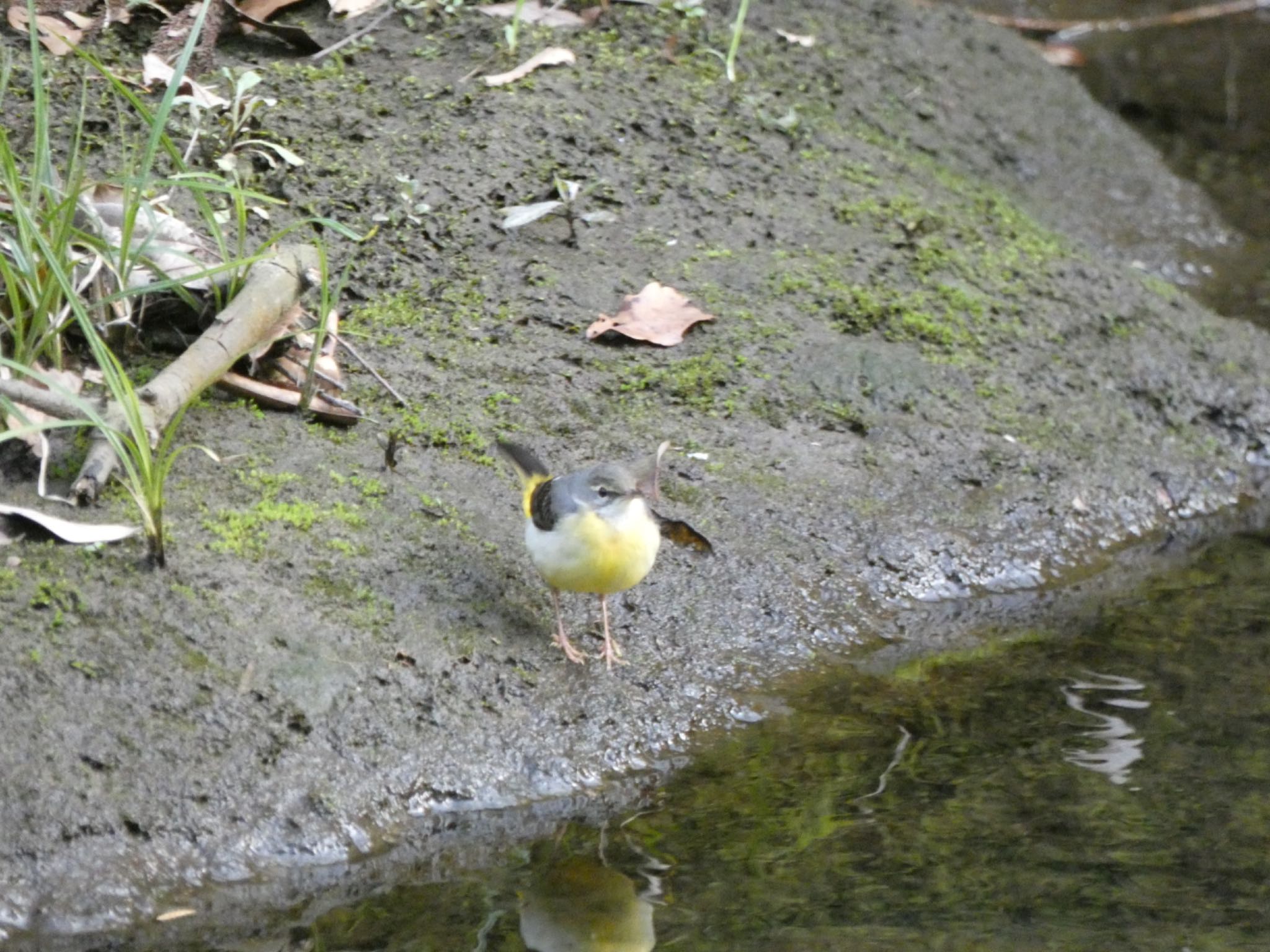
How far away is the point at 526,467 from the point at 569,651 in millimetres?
594

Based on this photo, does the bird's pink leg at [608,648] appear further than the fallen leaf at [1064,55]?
No

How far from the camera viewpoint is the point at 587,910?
353cm

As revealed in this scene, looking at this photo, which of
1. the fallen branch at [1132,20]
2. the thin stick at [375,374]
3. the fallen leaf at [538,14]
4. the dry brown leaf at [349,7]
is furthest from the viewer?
the fallen branch at [1132,20]

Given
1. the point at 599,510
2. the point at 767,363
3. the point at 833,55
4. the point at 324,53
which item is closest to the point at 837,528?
the point at 767,363

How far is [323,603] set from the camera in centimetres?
423

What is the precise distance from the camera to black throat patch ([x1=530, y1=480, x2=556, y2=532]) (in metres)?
4.24

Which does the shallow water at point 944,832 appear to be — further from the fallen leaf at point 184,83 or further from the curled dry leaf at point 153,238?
the fallen leaf at point 184,83

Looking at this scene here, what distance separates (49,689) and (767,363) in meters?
3.00

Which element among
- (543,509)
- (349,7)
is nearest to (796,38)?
(349,7)

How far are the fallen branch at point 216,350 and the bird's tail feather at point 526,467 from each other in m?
0.88

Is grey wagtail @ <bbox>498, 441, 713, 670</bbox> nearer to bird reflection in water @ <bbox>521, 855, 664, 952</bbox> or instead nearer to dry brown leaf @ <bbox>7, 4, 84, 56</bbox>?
bird reflection in water @ <bbox>521, 855, 664, 952</bbox>

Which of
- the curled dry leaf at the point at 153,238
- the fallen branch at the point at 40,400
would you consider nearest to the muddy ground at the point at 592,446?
the fallen branch at the point at 40,400

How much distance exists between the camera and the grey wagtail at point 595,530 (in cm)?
414

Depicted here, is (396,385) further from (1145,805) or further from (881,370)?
(1145,805)
